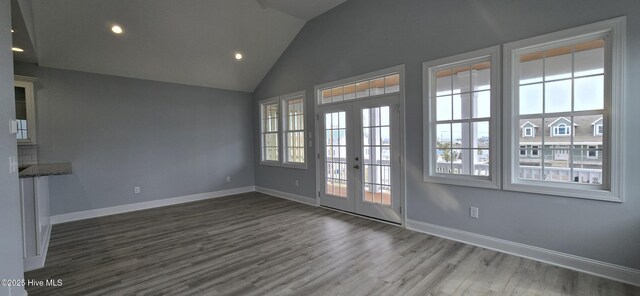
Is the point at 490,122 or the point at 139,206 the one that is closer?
the point at 490,122

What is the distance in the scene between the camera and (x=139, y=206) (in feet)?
17.9

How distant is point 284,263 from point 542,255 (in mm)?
2755

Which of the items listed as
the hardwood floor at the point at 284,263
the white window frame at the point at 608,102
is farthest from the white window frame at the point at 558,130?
the hardwood floor at the point at 284,263

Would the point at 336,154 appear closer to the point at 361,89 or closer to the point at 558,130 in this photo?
the point at 361,89

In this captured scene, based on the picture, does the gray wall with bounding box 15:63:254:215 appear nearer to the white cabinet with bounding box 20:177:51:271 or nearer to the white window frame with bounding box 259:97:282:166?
the white window frame with bounding box 259:97:282:166

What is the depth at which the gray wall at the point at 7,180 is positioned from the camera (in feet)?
5.83

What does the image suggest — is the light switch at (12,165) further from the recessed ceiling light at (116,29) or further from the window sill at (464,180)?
the window sill at (464,180)

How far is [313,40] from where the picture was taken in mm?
5371

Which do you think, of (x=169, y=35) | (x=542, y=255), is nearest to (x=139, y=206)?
(x=169, y=35)

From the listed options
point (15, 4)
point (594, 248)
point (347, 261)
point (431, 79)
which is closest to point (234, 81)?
point (15, 4)

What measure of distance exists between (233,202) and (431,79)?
15.0ft

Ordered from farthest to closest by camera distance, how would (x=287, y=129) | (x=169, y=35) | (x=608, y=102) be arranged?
(x=287, y=129) < (x=169, y=35) < (x=608, y=102)

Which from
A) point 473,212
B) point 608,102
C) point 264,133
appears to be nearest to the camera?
point 608,102

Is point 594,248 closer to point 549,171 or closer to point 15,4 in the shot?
point 549,171
